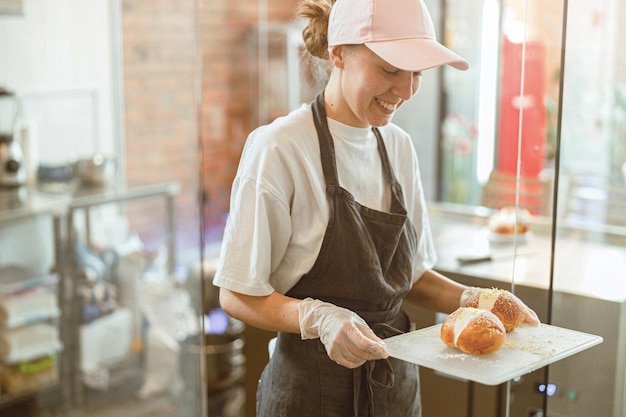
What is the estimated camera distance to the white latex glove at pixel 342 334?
1.17 meters

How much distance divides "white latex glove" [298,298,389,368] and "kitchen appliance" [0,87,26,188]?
1.73 metres

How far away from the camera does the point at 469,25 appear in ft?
13.4

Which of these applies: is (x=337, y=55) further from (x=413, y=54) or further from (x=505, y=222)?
(x=505, y=222)

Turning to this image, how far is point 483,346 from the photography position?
47.8 inches

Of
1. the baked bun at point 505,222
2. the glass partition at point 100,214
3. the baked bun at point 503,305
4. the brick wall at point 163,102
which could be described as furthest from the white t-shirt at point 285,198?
the brick wall at point 163,102

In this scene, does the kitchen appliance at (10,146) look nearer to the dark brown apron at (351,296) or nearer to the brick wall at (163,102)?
the brick wall at (163,102)

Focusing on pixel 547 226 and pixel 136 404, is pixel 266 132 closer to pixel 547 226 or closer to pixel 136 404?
pixel 547 226

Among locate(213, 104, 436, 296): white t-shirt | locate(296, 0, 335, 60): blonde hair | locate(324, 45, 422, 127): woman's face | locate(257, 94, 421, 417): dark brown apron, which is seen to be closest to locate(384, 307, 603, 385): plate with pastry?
locate(257, 94, 421, 417): dark brown apron

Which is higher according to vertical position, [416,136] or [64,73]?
[64,73]

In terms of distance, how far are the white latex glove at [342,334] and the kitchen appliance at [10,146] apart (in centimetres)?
173

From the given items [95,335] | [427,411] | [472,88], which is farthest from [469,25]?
[427,411]

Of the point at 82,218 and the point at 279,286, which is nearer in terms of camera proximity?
the point at 279,286

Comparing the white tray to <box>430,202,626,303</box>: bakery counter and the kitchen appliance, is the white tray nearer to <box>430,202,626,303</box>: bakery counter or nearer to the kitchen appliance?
<box>430,202,626,303</box>: bakery counter

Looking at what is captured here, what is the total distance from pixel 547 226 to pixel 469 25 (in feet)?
8.05
